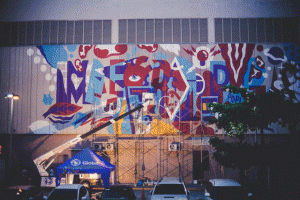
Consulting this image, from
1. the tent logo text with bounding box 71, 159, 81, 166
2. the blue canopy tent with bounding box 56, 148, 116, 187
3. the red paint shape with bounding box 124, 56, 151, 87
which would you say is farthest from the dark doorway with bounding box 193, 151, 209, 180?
the tent logo text with bounding box 71, 159, 81, 166

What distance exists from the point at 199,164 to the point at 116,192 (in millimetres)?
11280

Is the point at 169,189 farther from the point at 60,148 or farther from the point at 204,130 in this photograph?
the point at 60,148

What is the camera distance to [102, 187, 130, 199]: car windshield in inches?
439

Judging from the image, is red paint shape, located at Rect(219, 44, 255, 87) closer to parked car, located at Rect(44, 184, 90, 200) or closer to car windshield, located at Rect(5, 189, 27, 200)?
parked car, located at Rect(44, 184, 90, 200)

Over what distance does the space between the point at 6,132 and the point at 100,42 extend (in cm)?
1048

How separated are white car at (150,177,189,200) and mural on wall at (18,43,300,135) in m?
9.78

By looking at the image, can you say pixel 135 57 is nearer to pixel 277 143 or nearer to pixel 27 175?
pixel 27 175

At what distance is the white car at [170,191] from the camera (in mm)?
10797

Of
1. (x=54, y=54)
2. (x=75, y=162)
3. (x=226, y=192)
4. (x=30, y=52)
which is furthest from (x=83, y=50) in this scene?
(x=226, y=192)

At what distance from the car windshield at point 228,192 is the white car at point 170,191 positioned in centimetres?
122

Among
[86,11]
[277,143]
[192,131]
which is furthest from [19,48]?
[277,143]

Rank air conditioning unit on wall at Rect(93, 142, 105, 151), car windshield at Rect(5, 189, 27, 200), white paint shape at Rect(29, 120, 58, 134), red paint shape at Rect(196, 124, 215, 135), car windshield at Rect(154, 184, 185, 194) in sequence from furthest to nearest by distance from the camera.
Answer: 1. white paint shape at Rect(29, 120, 58, 134)
2. red paint shape at Rect(196, 124, 215, 135)
3. air conditioning unit on wall at Rect(93, 142, 105, 151)
4. car windshield at Rect(5, 189, 27, 200)
5. car windshield at Rect(154, 184, 185, 194)

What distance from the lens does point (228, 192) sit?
36.6 feet

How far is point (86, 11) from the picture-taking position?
2316cm
